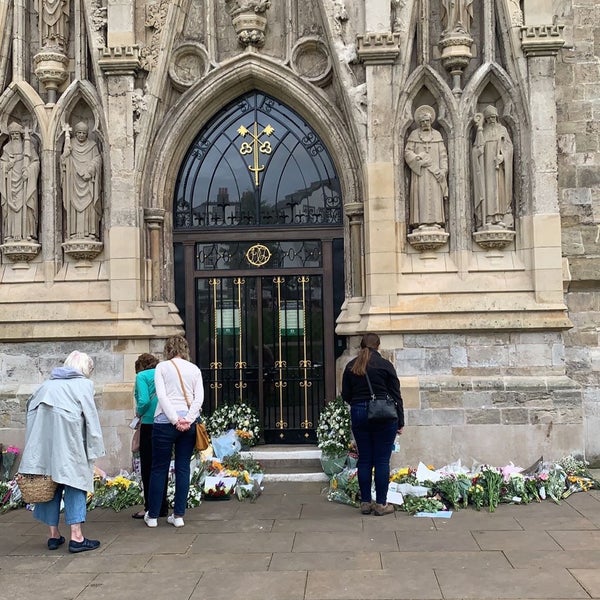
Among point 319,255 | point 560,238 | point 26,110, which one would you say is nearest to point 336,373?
point 319,255

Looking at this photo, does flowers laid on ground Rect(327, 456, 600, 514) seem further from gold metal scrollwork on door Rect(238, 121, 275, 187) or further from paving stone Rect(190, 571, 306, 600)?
gold metal scrollwork on door Rect(238, 121, 275, 187)

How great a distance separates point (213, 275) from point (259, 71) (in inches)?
103

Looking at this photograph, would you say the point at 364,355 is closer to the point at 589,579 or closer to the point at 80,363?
the point at 80,363

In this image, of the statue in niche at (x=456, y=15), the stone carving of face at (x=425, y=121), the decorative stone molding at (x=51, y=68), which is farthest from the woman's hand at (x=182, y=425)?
the statue in niche at (x=456, y=15)

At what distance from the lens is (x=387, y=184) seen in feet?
28.2

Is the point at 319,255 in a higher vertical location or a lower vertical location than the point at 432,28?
lower

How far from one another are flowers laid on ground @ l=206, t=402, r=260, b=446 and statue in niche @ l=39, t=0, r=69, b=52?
4895 mm

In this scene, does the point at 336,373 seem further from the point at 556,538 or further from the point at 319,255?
the point at 556,538

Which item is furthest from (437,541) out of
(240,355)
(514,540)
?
(240,355)

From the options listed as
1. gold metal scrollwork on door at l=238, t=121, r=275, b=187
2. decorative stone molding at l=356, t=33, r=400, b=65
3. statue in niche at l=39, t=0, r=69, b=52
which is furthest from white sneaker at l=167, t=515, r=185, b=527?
statue in niche at l=39, t=0, r=69, b=52

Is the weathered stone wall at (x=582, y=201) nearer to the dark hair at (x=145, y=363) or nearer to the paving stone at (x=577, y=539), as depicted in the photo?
the paving stone at (x=577, y=539)

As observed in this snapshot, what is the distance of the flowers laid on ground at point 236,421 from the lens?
8.99m

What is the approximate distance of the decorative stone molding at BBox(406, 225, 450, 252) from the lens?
28.4ft

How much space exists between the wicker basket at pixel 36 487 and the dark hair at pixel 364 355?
9.28 ft
